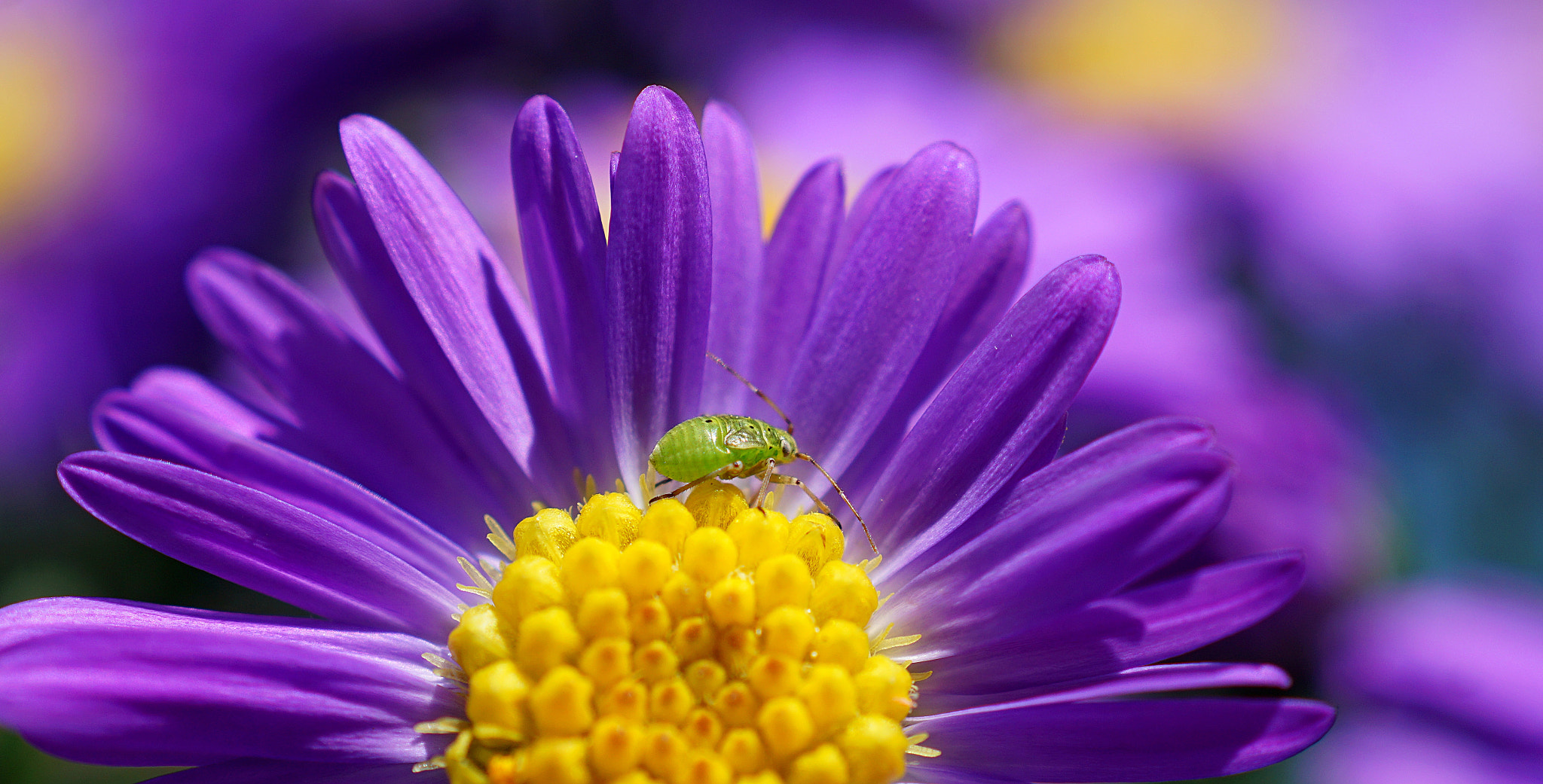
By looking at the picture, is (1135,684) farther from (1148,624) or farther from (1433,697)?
(1433,697)

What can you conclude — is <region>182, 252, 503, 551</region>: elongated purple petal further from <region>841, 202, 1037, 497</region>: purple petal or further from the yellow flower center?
<region>841, 202, 1037, 497</region>: purple petal

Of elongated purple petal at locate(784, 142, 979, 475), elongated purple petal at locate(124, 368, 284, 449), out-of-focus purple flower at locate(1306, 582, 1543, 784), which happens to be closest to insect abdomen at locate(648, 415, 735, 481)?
elongated purple petal at locate(784, 142, 979, 475)

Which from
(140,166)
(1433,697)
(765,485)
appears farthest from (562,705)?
(140,166)

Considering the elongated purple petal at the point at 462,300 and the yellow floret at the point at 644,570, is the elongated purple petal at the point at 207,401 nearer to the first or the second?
the elongated purple petal at the point at 462,300

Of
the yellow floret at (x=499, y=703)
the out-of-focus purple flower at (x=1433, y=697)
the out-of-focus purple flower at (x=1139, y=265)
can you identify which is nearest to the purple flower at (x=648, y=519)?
the yellow floret at (x=499, y=703)

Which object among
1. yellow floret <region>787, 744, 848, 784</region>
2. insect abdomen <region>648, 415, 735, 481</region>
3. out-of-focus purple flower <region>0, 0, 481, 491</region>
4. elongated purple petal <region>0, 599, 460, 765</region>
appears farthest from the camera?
out-of-focus purple flower <region>0, 0, 481, 491</region>
